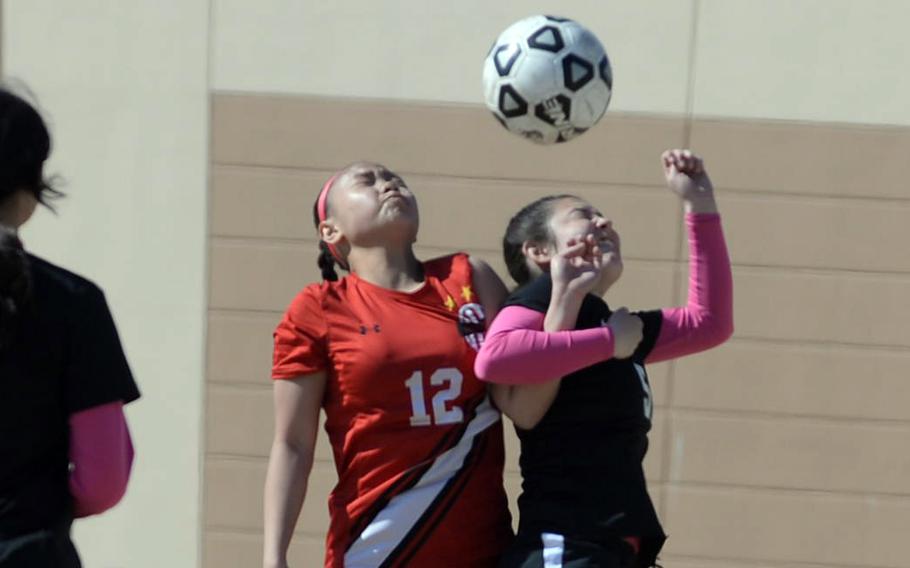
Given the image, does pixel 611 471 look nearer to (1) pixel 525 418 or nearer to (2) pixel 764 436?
(1) pixel 525 418

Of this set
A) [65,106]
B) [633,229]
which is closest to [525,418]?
[633,229]

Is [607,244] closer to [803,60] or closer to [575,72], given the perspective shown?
Result: [575,72]

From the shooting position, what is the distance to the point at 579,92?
354 cm

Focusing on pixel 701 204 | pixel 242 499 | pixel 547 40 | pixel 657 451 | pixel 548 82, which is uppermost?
pixel 547 40

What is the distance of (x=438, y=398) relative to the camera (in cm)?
313

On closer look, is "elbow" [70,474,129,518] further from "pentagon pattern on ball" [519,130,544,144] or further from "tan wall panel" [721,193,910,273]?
"tan wall panel" [721,193,910,273]

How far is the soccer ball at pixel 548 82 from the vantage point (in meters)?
3.54

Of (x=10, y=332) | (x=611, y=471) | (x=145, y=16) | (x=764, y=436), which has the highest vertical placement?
(x=145, y=16)

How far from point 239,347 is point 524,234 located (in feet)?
7.99

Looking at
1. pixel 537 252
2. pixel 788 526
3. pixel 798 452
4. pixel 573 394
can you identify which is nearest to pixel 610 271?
pixel 537 252

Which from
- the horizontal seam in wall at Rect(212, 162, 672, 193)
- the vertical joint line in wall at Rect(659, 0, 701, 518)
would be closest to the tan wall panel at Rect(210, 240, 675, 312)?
the horizontal seam in wall at Rect(212, 162, 672, 193)

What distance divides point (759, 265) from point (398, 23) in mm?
1641

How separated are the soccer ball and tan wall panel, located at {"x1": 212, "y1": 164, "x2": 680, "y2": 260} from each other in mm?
1723

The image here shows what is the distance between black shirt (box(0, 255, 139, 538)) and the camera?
2.55 metres
